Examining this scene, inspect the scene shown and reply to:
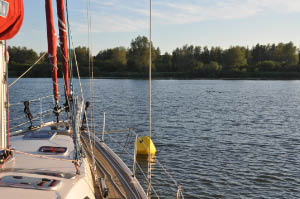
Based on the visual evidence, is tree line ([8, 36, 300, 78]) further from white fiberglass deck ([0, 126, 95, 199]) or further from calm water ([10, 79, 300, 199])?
white fiberglass deck ([0, 126, 95, 199])

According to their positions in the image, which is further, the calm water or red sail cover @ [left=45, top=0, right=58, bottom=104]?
the calm water

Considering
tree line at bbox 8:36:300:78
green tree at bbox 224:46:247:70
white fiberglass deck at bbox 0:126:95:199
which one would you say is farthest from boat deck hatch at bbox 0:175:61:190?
green tree at bbox 224:46:247:70

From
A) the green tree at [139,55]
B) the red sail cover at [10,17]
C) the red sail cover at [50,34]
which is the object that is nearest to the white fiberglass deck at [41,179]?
the red sail cover at [10,17]

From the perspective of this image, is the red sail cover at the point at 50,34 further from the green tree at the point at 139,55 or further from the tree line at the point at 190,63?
the green tree at the point at 139,55

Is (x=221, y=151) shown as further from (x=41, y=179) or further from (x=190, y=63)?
(x=190, y=63)

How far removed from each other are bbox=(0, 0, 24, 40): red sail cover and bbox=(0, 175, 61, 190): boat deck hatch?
2056 mm

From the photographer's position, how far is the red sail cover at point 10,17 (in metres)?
4.41

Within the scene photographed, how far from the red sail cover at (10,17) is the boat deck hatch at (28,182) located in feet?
6.74

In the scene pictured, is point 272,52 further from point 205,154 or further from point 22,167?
point 22,167

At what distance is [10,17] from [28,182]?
241 cm

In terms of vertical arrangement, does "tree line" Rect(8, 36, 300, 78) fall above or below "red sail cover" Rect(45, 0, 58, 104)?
above

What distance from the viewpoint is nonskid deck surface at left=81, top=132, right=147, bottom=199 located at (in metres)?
6.64

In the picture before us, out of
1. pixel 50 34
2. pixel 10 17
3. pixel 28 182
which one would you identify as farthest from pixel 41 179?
pixel 50 34

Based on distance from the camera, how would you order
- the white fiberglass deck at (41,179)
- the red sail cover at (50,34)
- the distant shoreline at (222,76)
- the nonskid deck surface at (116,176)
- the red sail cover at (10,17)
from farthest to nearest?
the distant shoreline at (222,76) < the red sail cover at (50,34) < the nonskid deck surface at (116,176) < the red sail cover at (10,17) < the white fiberglass deck at (41,179)
